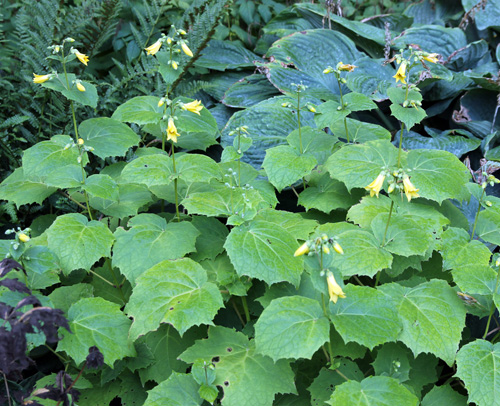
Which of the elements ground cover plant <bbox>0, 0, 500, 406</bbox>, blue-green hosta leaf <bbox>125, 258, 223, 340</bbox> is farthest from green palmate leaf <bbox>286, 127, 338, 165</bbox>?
blue-green hosta leaf <bbox>125, 258, 223, 340</bbox>

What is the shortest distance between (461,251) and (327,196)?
826 millimetres

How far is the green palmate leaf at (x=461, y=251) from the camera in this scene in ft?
8.02

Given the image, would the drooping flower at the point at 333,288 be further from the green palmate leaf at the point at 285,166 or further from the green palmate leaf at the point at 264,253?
the green palmate leaf at the point at 285,166

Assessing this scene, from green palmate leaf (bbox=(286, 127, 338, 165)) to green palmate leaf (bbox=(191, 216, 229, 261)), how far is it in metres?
0.77

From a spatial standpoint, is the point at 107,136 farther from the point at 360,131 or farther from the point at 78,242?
the point at 360,131

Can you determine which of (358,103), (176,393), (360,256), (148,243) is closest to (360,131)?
(358,103)

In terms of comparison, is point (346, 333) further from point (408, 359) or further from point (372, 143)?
point (372, 143)

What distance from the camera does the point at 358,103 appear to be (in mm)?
3039

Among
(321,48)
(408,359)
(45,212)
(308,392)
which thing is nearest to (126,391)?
(308,392)

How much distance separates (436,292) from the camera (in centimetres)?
228

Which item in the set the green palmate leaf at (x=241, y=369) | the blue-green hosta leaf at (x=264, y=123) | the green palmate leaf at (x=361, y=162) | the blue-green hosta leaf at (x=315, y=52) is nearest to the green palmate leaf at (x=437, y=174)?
the green palmate leaf at (x=361, y=162)

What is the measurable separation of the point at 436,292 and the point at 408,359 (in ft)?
1.15

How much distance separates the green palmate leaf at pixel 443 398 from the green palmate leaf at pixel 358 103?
5.33 feet

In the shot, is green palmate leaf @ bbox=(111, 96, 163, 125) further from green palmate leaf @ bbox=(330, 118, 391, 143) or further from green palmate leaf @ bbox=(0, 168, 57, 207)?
green palmate leaf @ bbox=(330, 118, 391, 143)
